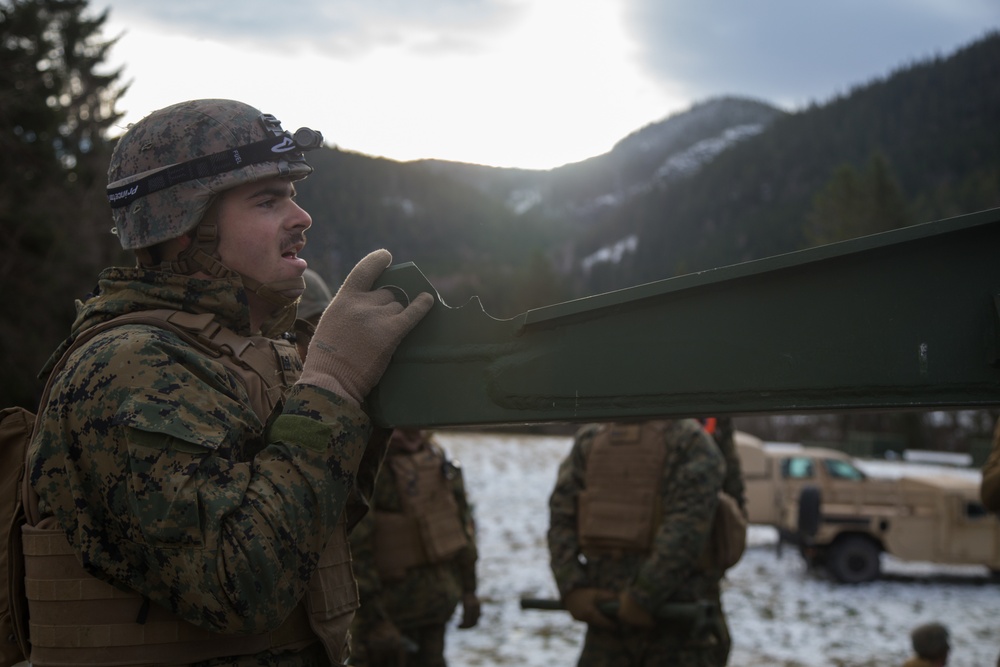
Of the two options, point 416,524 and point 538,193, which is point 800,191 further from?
point 416,524

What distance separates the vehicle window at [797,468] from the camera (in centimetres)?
1360

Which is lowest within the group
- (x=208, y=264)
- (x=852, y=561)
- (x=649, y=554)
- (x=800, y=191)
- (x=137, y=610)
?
(x=852, y=561)

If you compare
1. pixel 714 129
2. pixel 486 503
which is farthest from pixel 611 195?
pixel 486 503

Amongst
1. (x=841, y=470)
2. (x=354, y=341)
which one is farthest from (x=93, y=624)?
(x=841, y=470)

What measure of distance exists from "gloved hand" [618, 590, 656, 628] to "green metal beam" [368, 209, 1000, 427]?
10.8 feet

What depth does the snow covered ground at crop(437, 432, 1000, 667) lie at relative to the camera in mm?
8500

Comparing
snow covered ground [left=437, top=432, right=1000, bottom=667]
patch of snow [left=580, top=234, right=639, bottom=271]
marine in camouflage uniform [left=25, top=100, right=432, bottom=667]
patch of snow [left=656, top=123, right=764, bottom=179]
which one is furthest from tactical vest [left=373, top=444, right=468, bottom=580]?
patch of snow [left=656, top=123, right=764, bottom=179]

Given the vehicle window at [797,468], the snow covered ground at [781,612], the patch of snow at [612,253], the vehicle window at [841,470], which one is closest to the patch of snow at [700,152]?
the patch of snow at [612,253]

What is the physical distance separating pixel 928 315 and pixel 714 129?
189 metres

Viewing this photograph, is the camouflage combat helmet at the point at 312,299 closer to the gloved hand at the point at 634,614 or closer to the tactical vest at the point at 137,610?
the gloved hand at the point at 634,614

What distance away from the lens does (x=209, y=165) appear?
2.24 m

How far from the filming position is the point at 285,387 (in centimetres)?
230

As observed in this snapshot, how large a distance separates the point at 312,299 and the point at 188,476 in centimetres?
334

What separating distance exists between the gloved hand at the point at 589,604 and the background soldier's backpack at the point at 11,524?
3594 mm
